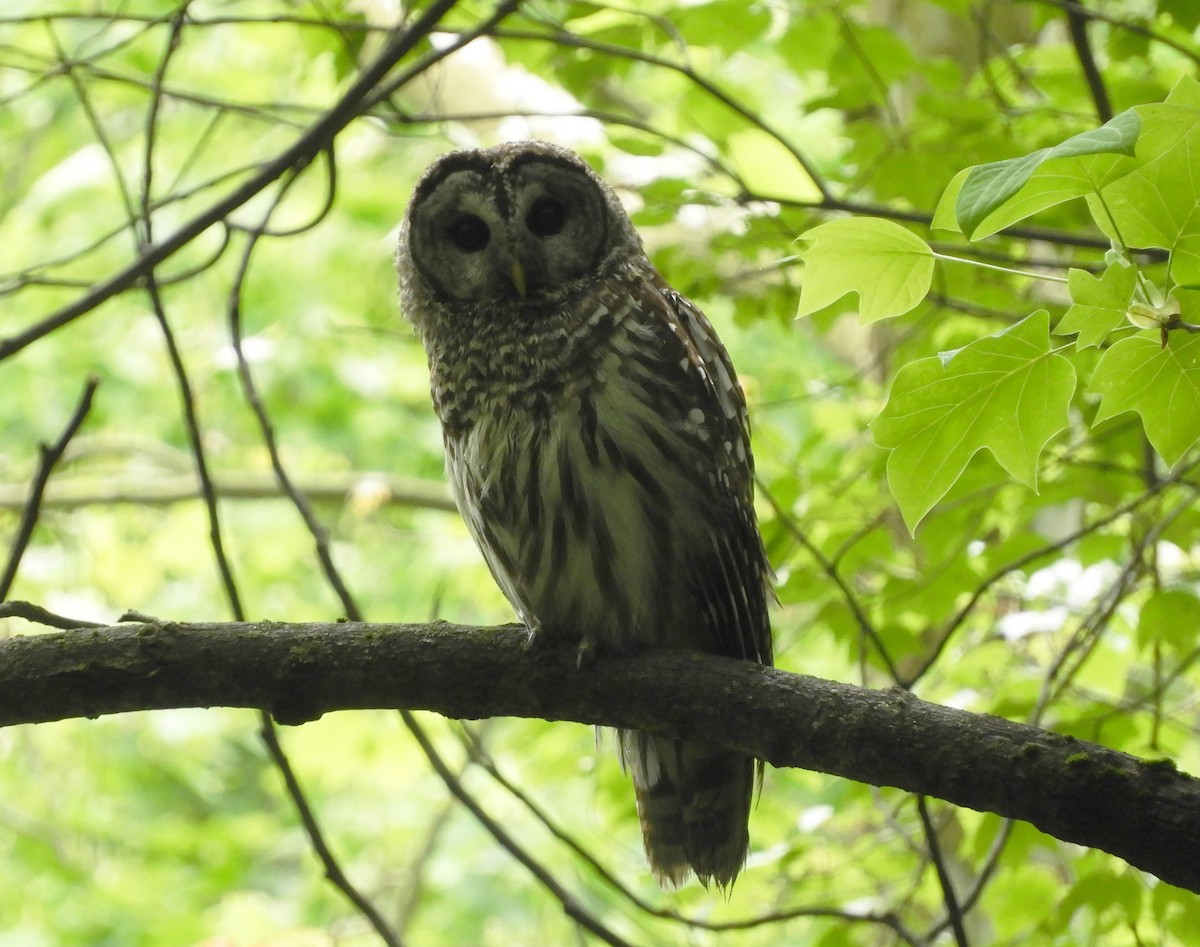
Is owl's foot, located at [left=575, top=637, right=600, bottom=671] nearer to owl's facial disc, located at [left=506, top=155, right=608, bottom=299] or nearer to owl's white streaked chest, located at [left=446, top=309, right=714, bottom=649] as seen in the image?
owl's white streaked chest, located at [left=446, top=309, right=714, bottom=649]

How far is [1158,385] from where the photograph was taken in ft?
4.36

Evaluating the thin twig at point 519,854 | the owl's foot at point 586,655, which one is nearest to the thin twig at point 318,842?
the thin twig at point 519,854

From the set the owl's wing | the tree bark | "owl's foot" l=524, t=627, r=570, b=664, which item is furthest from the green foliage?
"owl's foot" l=524, t=627, r=570, b=664

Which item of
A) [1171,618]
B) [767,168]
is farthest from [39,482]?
[767,168]

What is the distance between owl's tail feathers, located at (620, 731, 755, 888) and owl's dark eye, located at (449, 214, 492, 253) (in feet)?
3.81

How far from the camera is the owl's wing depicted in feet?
8.20

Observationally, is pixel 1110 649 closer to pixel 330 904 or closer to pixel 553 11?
pixel 553 11

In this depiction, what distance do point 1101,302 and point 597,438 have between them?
1247 millimetres

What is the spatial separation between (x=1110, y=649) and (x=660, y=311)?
1.45m

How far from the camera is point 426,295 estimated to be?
9.43ft

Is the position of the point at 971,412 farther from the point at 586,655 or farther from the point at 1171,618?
the point at 1171,618

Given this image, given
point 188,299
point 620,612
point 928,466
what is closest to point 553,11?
point 620,612

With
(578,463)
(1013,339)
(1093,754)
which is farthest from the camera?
(578,463)

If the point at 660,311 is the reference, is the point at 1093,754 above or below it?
below
